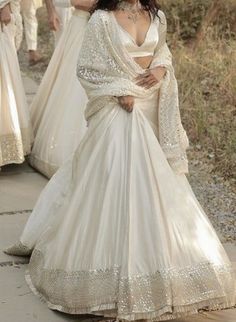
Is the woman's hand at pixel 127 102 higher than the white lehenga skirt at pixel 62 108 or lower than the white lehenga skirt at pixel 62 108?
higher

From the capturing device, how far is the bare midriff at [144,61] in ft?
13.8

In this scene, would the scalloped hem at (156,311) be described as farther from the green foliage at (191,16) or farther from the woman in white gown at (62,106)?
the green foliage at (191,16)

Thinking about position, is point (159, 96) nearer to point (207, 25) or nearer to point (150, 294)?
point (150, 294)

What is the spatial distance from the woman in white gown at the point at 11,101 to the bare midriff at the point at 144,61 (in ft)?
8.18

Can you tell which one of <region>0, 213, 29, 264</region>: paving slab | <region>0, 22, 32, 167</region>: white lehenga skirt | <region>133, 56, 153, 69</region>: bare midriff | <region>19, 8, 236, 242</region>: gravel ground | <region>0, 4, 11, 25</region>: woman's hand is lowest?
<region>19, 8, 236, 242</region>: gravel ground

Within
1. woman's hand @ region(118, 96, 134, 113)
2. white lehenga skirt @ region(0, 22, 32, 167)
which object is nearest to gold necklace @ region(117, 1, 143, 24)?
woman's hand @ region(118, 96, 134, 113)

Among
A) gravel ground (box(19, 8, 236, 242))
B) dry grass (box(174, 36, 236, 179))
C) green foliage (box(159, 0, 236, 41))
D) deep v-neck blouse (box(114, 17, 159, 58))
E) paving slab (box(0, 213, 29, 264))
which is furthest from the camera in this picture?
green foliage (box(159, 0, 236, 41))

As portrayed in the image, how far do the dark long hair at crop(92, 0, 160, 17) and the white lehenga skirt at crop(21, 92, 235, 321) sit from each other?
47 centimetres

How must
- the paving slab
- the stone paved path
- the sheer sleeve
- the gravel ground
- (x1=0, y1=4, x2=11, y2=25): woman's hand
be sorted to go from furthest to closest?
(x1=0, y1=4, x2=11, y2=25): woman's hand, the sheer sleeve, the gravel ground, the paving slab, the stone paved path

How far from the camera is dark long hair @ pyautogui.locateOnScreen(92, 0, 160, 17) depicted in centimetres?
414

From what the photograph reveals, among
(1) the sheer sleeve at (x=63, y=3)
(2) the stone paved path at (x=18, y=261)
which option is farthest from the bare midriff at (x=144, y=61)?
(1) the sheer sleeve at (x=63, y=3)

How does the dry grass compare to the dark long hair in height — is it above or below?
below

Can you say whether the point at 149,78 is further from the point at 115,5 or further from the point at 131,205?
the point at 131,205

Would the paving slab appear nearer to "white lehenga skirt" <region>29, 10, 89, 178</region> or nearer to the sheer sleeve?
"white lehenga skirt" <region>29, 10, 89, 178</region>
